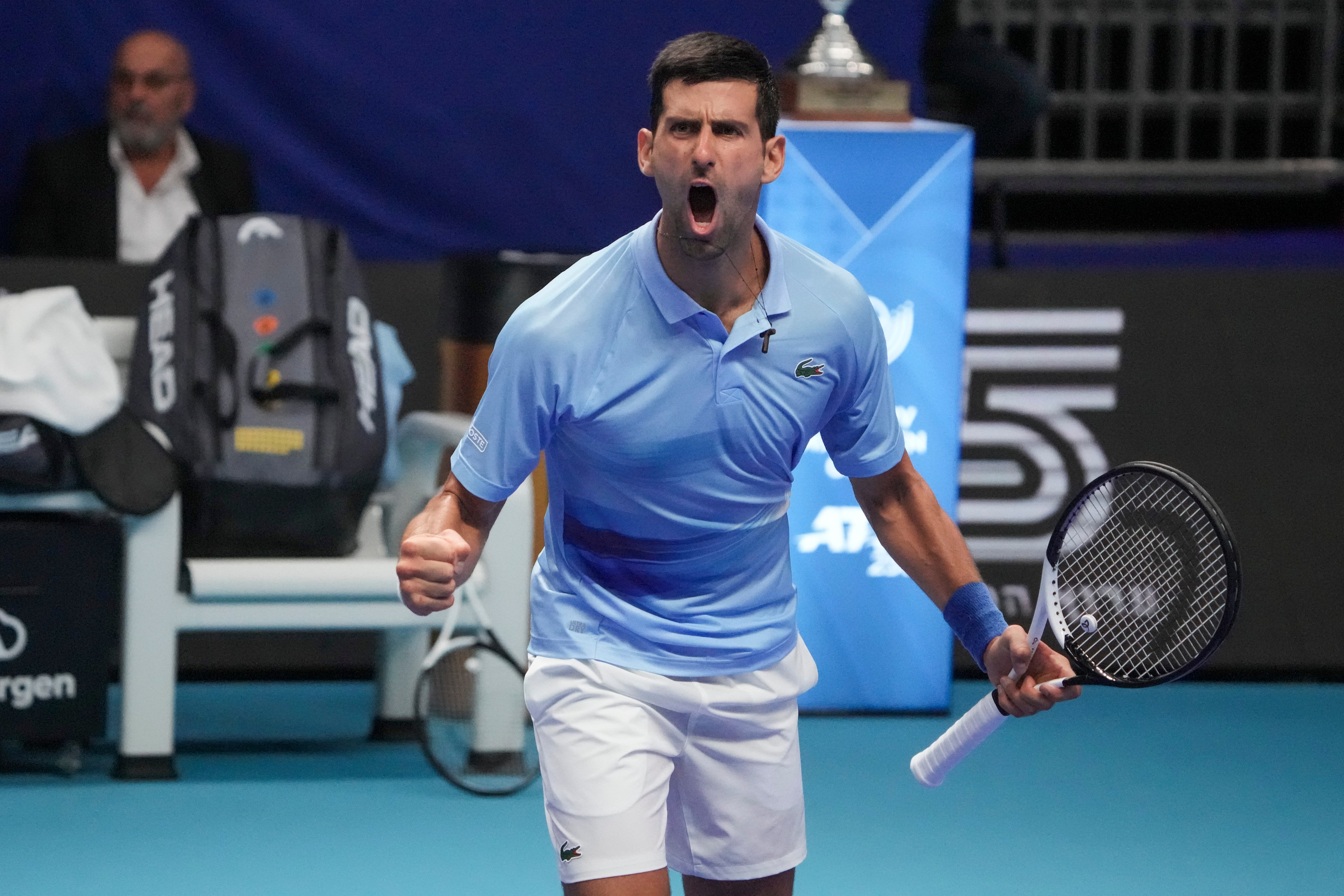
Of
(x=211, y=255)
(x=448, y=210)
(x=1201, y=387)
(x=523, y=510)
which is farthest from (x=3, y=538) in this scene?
(x=1201, y=387)

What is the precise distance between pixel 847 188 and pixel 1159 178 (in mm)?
2815

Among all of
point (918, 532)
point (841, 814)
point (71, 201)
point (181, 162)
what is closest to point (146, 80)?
point (181, 162)

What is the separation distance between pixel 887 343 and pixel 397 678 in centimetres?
156

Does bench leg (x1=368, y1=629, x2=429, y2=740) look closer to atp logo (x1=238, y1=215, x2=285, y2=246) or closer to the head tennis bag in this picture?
the head tennis bag

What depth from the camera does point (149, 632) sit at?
15.2ft

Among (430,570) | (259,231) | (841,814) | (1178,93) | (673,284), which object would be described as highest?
(1178,93)

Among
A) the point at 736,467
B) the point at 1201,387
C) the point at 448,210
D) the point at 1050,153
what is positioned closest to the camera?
the point at 736,467

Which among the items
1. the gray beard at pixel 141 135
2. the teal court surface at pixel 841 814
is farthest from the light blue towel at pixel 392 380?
the gray beard at pixel 141 135

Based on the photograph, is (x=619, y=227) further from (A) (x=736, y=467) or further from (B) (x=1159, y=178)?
(A) (x=736, y=467)

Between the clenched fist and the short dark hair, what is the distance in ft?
2.06

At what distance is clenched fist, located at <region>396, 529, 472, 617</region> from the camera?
242 cm

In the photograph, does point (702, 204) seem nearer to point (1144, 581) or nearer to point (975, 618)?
point (975, 618)

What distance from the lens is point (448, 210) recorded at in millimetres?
6375

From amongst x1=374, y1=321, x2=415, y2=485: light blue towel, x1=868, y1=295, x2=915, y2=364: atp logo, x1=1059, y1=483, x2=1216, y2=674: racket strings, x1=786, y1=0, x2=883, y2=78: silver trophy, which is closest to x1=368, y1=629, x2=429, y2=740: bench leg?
x1=374, y1=321, x2=415, y2=485: light blue towel
